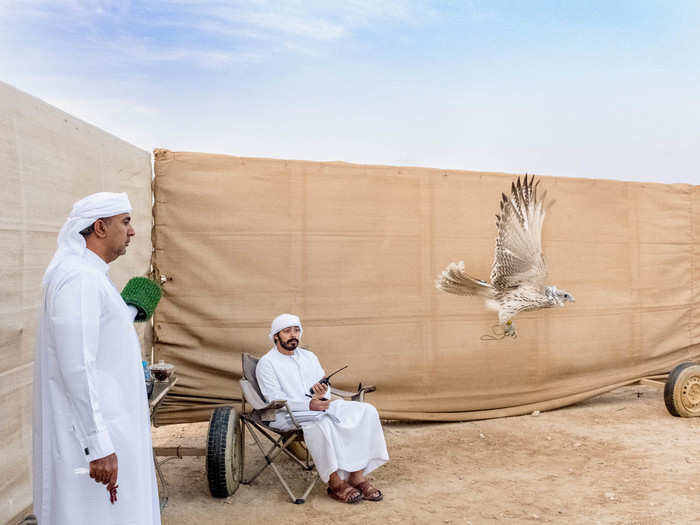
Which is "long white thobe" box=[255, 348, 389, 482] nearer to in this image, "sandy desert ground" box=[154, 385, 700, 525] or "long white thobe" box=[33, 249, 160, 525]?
"sandy desert ground" box=[154, 385, 700, 525]

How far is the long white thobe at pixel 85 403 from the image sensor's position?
213cm

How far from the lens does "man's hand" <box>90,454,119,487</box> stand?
84.3 inches

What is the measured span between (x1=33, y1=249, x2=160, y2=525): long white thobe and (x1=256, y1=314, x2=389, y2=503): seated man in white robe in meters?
1.80

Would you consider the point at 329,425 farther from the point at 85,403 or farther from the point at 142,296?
the point at 85,403

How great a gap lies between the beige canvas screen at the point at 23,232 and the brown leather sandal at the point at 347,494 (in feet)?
5.82

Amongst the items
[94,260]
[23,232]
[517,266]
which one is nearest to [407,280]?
[517,266]

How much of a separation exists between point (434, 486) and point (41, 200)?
3.07 meters

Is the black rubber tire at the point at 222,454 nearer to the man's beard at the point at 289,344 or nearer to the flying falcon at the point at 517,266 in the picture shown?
the man's beard at the point at 289,344

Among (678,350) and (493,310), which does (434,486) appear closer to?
(493,310)

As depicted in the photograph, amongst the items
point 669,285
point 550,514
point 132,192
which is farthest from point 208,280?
point 669,285

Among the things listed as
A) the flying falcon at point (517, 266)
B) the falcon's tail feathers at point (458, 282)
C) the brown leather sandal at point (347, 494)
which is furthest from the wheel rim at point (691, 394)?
the brown leather sandal at point (347, 494)

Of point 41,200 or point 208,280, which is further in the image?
point 208,280

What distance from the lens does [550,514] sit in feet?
12.7

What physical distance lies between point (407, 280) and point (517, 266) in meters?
1.20
